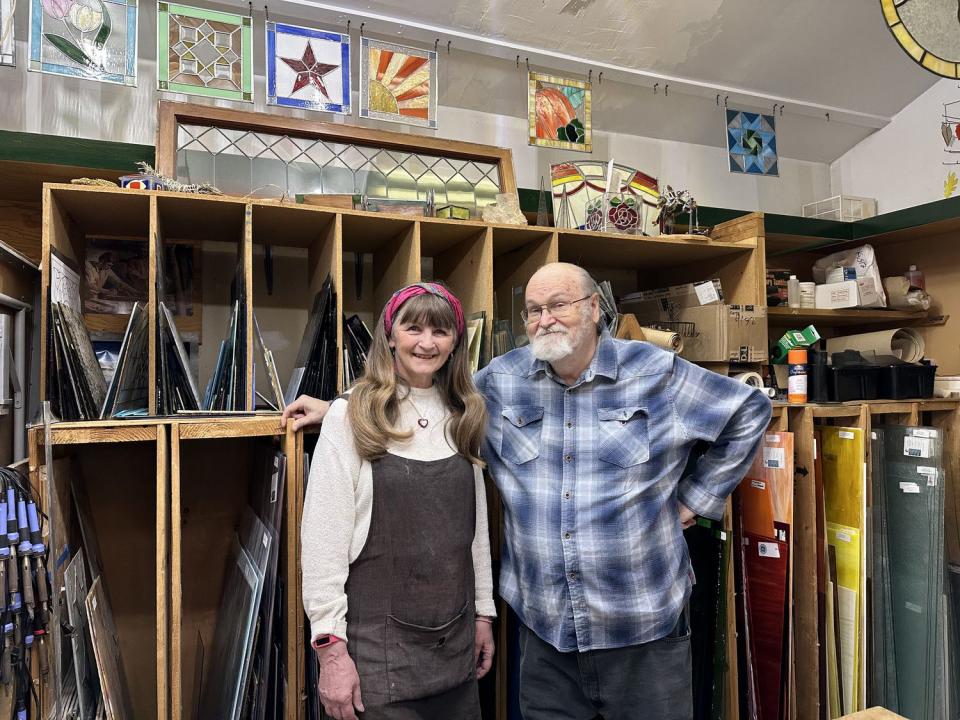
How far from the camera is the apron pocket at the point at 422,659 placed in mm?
1361

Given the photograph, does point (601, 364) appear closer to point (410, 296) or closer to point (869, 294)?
point (410, 296)

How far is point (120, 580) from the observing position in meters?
2.22

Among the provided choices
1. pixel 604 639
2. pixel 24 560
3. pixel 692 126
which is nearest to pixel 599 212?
pixel 692 126

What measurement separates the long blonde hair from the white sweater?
0.11 feet

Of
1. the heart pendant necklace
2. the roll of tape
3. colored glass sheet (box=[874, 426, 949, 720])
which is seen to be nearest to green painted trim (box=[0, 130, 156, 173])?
the heart pendant necklace

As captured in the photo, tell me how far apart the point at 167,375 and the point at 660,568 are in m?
1.45

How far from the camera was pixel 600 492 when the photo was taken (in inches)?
60.4

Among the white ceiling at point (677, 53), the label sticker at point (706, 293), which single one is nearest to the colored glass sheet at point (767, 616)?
the label sticker at point (706, 293)

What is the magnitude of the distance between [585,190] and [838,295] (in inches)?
63.5

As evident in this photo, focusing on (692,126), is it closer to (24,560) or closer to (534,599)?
(534,599)

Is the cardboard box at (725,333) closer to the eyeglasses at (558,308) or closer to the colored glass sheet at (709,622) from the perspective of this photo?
the colored glass sheet at (709,622)

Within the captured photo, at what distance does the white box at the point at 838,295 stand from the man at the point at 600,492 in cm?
184

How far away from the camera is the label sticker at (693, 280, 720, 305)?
2.40 m

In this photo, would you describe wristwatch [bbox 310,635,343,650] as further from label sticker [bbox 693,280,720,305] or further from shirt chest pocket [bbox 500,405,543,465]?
label sticker [bbox 693,280,720,305]
